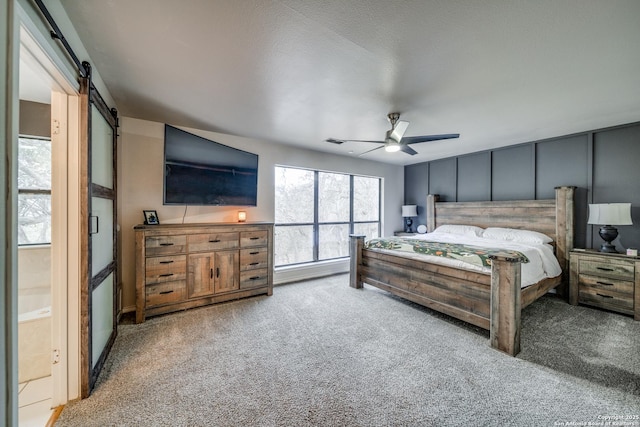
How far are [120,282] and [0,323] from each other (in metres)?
2.62

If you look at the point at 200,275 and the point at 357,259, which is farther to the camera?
the point at 357,259

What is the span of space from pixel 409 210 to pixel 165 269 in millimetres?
4829

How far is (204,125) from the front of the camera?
134 inches

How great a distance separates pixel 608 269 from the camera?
310 centimetres

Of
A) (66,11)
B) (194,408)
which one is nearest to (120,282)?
(194,408)

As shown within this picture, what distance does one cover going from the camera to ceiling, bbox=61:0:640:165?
1.43 metres

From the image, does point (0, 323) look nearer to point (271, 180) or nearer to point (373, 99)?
point (373, 99)

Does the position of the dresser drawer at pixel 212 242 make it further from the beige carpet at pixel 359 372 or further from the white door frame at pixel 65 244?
the white door frame at pixel 65 244

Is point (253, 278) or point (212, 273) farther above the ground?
point (212, 273)

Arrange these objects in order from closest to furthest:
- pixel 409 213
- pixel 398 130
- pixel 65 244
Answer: pixel 65 244 < pixel 398 130 < pixel 409 213

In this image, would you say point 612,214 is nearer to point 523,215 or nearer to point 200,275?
point 523,215

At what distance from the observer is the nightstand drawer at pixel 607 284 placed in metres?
2.96

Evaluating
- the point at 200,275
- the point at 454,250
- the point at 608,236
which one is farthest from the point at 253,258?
the point at 608,236

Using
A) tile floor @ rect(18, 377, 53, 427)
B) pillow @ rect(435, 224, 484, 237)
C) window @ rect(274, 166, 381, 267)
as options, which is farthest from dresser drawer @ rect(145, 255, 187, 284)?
pillow @ rect(435, 224, 484, 237)
